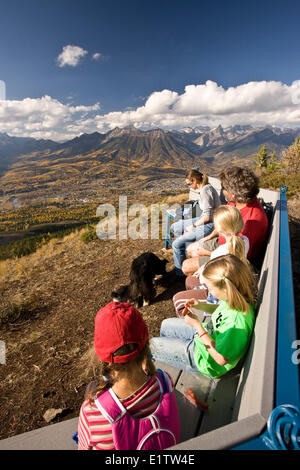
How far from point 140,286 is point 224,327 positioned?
2385 millimetres

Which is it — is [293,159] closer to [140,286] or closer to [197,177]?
[197,177]

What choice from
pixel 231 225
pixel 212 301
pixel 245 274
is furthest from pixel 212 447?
pixel 231 225

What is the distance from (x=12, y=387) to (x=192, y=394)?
2321mm

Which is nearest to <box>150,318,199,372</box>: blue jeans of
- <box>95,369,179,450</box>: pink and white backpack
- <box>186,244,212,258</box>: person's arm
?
<box>95,369,179,450</box>: pink and white backpack

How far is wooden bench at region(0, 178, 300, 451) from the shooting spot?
0.67m

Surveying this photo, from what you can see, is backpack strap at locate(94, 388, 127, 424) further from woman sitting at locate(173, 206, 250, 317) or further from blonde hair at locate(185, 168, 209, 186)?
blonde hair at locate(185, 168, 209, 186)

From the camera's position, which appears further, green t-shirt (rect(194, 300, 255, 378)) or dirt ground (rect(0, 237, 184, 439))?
dirt ground (rect(0, 237, 184, 439))

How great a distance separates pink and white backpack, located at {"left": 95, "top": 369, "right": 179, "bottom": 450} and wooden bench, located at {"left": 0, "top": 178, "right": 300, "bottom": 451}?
A: 0.20 m

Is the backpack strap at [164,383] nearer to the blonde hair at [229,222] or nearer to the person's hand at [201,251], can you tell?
the blonde hair at [229,222]

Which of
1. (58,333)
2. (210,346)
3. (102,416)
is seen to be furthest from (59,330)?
(102,416)

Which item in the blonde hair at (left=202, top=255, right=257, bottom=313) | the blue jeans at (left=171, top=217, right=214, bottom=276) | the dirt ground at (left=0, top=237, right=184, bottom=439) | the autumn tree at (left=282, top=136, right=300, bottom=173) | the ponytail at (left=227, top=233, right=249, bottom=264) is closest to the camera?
the blonde hair at (left=202, top=255, right=257, bottom=313)

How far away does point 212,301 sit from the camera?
91.3 inches

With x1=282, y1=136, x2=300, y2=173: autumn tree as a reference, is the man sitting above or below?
below

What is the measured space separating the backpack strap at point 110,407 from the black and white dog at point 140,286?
108 inches
